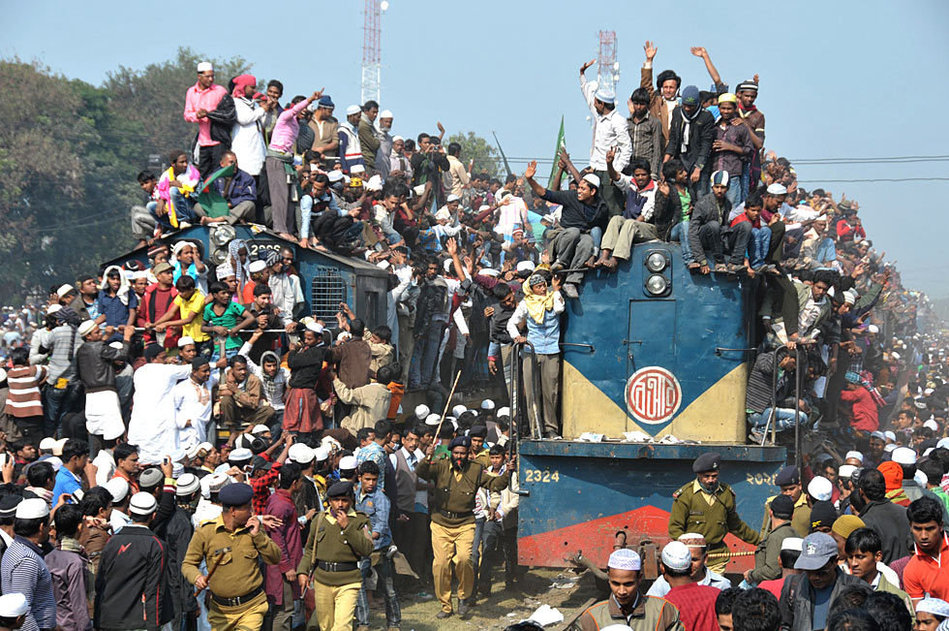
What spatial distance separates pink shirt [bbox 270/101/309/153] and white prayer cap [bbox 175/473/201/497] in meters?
7.13

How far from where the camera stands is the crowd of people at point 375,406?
7629 millimetres

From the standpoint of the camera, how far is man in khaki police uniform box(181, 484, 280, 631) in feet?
27.7

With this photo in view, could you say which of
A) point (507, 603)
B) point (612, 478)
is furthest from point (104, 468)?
point (612, 478)

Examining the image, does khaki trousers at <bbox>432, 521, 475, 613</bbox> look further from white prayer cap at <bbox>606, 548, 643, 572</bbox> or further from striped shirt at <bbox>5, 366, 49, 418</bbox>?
white prayer cap at <bbox>606, 548, 643, 572</bbox>

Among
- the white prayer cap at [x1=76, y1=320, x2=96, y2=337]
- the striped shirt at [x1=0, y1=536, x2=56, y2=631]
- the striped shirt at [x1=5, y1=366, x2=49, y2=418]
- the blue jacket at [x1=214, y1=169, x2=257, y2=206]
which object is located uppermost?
the blue jacket at [x1=214, y1=169, x2=257, y2=206]

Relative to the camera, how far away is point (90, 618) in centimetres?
784

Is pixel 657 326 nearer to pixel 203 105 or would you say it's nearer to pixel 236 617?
pixel 236 617

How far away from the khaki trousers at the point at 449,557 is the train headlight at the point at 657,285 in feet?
10.4

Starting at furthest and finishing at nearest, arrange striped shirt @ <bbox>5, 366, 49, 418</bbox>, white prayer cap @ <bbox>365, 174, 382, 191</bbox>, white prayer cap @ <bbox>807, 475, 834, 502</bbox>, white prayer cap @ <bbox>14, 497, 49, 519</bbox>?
1. white prayer cap @ <bbox>365, 174, 382, 191</bbox>
2. striped shirt @ <bbox>5, 366, 49, 418</bbox>
3. white prayer cap @ <bbox>807, 475, 834, 502</bbox>
4. white prayer cap @ <bbox>14, 497, 49, 519</bbox>

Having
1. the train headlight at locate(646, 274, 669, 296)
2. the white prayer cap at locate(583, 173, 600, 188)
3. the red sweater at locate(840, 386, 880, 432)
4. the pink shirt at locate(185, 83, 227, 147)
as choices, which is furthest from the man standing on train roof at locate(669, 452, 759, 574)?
the red sweater at locate(840, 386, 880, 432)

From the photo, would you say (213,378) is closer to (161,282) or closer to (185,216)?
(161,282)

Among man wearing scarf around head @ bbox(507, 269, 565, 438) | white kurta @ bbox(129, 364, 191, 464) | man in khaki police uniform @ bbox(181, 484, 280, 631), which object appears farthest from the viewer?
white kurta @ bbox(129, 364, 191, 464)

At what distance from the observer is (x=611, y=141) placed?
13234 mm

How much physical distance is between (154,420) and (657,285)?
18.6ft
